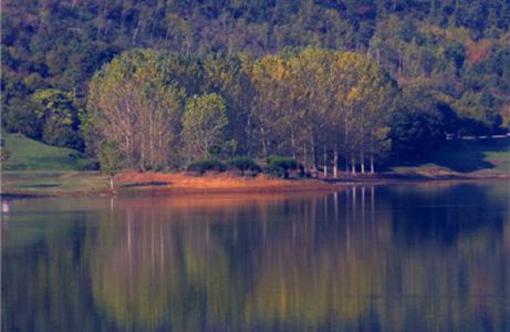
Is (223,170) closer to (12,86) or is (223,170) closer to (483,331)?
(12,86)

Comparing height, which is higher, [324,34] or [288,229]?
[324,34]

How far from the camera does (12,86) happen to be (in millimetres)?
110938

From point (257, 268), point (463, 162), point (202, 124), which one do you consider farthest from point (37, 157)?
point (257, 268)

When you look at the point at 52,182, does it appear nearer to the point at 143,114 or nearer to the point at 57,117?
the point at 143,114

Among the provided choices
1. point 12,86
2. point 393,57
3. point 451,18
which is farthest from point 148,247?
point 451,18

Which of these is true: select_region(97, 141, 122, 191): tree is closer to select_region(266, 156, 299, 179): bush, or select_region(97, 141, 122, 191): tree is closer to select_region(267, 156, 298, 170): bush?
select_region(266, 156, 299, 179): bush

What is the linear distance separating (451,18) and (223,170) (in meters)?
106

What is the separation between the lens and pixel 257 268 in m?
39.2

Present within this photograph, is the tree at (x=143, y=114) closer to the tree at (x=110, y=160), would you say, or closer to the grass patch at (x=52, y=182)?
the grass patch at (x=52, y=182)

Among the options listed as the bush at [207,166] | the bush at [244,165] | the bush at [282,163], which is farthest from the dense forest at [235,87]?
the bush at [282,163]

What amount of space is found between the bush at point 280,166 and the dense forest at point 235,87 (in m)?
5.02

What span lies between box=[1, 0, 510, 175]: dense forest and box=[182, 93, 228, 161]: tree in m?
0.09

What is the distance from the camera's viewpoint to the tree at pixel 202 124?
8694 cm

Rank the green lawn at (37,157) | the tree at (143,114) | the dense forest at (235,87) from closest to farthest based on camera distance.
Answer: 1. the tree at (143,114)
2. the dense forest at (235,87)
3. the green lawn at (37,157)
